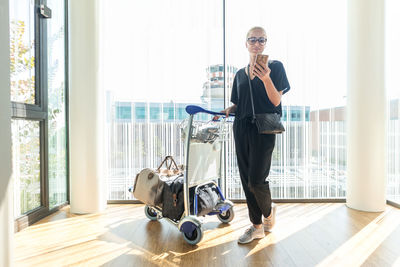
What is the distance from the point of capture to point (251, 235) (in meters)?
1.88

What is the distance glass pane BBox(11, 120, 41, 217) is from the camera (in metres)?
2.21

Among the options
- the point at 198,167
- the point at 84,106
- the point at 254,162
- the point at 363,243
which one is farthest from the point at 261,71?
the point at 84,106

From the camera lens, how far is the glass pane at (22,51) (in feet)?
7.13

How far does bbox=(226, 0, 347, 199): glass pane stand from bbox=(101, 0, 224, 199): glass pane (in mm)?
250

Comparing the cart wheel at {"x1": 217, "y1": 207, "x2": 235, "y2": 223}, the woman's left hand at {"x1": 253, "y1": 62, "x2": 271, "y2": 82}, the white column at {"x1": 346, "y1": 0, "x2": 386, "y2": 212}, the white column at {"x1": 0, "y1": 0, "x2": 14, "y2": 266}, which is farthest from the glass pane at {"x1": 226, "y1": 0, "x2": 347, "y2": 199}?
the white column at {"x1": 0, "y1": 0, "x2": 14, "y2": 266}

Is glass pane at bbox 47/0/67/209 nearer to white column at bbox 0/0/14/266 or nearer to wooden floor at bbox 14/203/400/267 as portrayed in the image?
wooden floor at bbox 14/203/400/267

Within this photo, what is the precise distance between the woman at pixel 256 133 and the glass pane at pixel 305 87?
36.7 inches

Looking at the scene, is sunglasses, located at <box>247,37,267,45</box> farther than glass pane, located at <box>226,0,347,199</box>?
No

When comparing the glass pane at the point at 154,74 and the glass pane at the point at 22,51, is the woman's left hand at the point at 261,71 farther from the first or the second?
the glass pane at the point at 22,51

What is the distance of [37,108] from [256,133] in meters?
1.92

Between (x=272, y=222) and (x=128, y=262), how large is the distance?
42.2 inches

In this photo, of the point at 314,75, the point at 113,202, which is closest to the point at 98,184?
the point at 113,202

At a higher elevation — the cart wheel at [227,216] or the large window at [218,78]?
the large window at [218,78]

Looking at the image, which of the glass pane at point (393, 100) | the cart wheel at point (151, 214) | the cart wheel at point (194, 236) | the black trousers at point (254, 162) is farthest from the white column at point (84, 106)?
the glass pane at point (393, 100)
